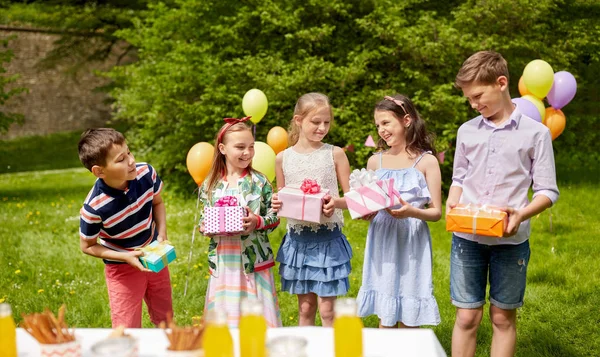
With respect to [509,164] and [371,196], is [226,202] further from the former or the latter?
[509,164]

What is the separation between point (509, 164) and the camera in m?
2.65

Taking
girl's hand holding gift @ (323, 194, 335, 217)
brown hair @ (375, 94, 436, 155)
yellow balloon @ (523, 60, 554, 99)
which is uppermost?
yellow balloon @ (523, 60, 554, 99)

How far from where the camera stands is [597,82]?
9.56 m

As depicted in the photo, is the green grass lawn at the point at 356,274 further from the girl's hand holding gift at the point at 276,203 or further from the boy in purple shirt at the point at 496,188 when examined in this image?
the girl's hand holding gift at the point at 276,203

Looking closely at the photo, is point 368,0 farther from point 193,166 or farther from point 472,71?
point 472,71

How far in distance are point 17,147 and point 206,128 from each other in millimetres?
11996

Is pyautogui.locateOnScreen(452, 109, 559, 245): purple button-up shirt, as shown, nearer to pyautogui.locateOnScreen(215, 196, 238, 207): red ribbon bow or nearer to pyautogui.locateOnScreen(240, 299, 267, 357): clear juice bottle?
pyautogui.locateOnScreen(215, 196, 238, 207): red ribbon bow

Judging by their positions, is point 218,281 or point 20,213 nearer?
point 218,281

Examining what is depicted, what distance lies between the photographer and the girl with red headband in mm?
3121

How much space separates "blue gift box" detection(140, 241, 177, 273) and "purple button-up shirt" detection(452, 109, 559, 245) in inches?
53.8

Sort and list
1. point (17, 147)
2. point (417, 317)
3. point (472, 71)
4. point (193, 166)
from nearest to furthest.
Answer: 1. point (472, 71)
2. point (417, 317)
3. point (193, 166)
4. point (17, 147)

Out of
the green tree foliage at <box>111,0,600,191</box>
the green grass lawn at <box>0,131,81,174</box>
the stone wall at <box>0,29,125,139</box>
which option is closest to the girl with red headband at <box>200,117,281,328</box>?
the green tree foliage at <box>111,0,600,191</box>

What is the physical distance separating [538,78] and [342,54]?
3467 mm

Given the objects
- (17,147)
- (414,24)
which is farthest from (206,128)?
(17,147)
